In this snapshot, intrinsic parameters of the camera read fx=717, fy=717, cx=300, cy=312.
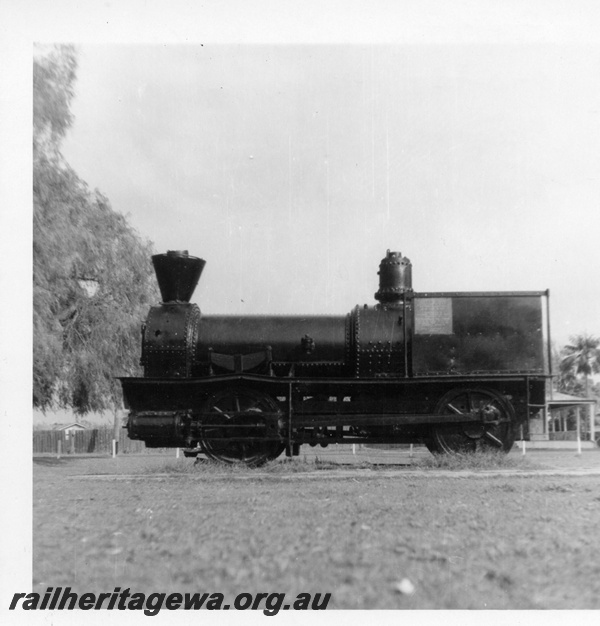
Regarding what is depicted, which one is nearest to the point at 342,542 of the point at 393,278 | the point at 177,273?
the point at 393,278

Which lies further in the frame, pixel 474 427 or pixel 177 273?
pixel 177 273

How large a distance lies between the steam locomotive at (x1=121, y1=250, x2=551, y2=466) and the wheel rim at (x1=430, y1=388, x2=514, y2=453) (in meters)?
0.02

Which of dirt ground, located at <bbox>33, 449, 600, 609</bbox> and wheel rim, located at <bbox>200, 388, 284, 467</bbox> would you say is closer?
dirt ground, located at <bbox>33, 449, 600, 609</bbox>

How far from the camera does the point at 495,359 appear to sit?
10.4m

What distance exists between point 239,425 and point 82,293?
801 cm

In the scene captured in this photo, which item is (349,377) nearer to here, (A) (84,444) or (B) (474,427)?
(B) (474,427)

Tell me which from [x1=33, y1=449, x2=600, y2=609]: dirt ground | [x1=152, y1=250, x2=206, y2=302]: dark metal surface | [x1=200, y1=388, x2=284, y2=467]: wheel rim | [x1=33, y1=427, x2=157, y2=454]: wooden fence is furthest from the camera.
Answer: [x1=33, y1=427, x2=157, y2=454]: wooden fence

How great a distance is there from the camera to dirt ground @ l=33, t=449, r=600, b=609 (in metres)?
4.45

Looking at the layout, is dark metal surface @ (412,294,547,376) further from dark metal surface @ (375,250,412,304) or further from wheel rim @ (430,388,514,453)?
dark metal surface @ (375,250,412,304)

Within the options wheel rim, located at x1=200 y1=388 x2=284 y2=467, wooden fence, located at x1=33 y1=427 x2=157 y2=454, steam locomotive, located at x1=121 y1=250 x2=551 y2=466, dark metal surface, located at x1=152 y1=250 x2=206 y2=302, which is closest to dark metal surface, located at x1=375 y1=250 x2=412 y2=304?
steam locomotive, located at x1=121 y1=250 x2=551 y2=466

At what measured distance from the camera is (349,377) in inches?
424

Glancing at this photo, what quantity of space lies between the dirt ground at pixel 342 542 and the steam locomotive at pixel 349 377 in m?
2.12

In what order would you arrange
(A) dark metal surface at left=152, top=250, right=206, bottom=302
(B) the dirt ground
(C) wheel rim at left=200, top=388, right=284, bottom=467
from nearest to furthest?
(B) the dirt ground → (C) wheel rim at left=200, top=388, right=284, bottom=467 → (A) dark metal surface at left=152, top=250, right=206, bottom=302
